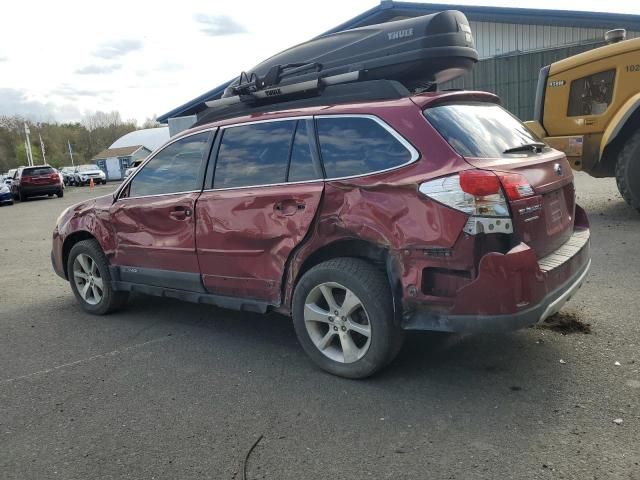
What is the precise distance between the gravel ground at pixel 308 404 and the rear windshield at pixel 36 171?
23121 mm

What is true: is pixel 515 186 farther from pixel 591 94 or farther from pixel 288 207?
pixel 591 94

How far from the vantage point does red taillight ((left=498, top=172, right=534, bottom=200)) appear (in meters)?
3.10

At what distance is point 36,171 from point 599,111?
24.4 meters

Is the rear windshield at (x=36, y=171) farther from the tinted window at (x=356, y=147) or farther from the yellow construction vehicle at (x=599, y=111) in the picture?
the tinted window at (x=356, y=147)

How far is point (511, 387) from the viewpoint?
334cm

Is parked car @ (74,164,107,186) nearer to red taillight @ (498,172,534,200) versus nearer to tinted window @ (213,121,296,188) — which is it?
tinted window @ (213,121,296,188)

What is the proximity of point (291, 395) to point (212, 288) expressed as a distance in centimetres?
129

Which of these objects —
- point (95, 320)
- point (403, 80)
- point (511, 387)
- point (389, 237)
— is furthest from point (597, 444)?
point (95, 320)

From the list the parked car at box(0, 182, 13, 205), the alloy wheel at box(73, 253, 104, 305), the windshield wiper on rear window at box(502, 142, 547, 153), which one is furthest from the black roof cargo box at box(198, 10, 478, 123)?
the parked car at box(0, 182, 13, 205)

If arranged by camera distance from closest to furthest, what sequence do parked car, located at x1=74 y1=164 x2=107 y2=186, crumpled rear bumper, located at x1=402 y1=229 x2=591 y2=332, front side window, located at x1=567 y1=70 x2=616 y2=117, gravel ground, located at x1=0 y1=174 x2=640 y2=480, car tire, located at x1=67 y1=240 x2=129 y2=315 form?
1. gravel ground, located at x1=0 y1=174 x2=640 y2=480
2. crumpled rear bumper, located at x1=402 y1=229 x2=591 y2=332
3. car tire, located at x1=67 y1=240 x2=129 y2=315
4. front side window, located at x1=567 y1=70 x2=616 y2=117
5. parked car, located at x1=74 y1=164 x2=107 y2=186

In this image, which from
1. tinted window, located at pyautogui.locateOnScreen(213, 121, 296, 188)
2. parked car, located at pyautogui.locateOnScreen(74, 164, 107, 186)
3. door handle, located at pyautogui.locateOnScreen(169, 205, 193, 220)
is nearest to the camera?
tinted window, located at pyautogui.locateOnScreen(213, 121, 296, 188)

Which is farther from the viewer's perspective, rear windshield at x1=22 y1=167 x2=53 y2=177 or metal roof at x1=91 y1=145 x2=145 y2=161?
metal roof at x1=91 y1=145 x2=145 y2=161

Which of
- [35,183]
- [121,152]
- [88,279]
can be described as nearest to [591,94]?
[88,279]

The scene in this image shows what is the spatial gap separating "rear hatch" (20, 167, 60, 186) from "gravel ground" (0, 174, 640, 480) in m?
22.9
